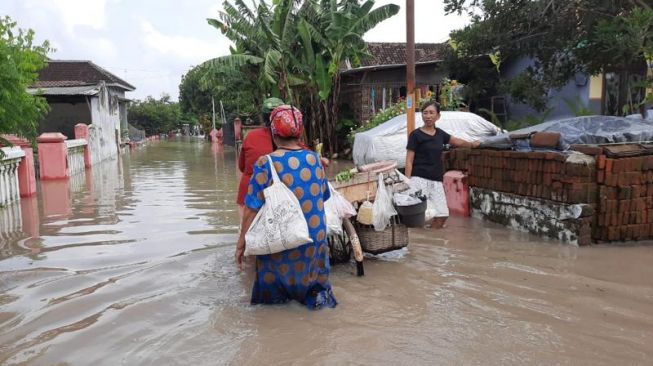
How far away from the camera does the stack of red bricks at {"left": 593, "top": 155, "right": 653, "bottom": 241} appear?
5.72 m

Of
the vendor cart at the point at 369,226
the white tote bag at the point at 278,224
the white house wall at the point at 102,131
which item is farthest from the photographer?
the white house wall at the point at 102,131

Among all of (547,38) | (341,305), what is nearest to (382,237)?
(341,305)

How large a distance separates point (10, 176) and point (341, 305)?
8061mm

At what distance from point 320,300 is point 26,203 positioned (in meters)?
7.90

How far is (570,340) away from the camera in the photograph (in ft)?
11.5

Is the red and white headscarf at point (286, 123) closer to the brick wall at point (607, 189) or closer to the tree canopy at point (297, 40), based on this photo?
the brick wall at point (607, 189)

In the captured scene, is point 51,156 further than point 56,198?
Yes

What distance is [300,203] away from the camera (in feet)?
12.3

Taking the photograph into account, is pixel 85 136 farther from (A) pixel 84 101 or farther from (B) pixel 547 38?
(B) pixel 547 38

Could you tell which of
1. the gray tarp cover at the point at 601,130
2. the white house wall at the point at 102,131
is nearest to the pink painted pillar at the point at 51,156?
the white house wall at the point at 102,131

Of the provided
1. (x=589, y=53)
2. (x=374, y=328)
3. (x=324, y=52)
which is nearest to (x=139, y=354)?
(x=374, y=328)

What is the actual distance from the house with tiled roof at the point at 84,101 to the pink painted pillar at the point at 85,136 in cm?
82

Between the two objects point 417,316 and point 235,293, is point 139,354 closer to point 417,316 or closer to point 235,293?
point 235,293

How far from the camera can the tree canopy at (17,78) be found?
4832 mm
